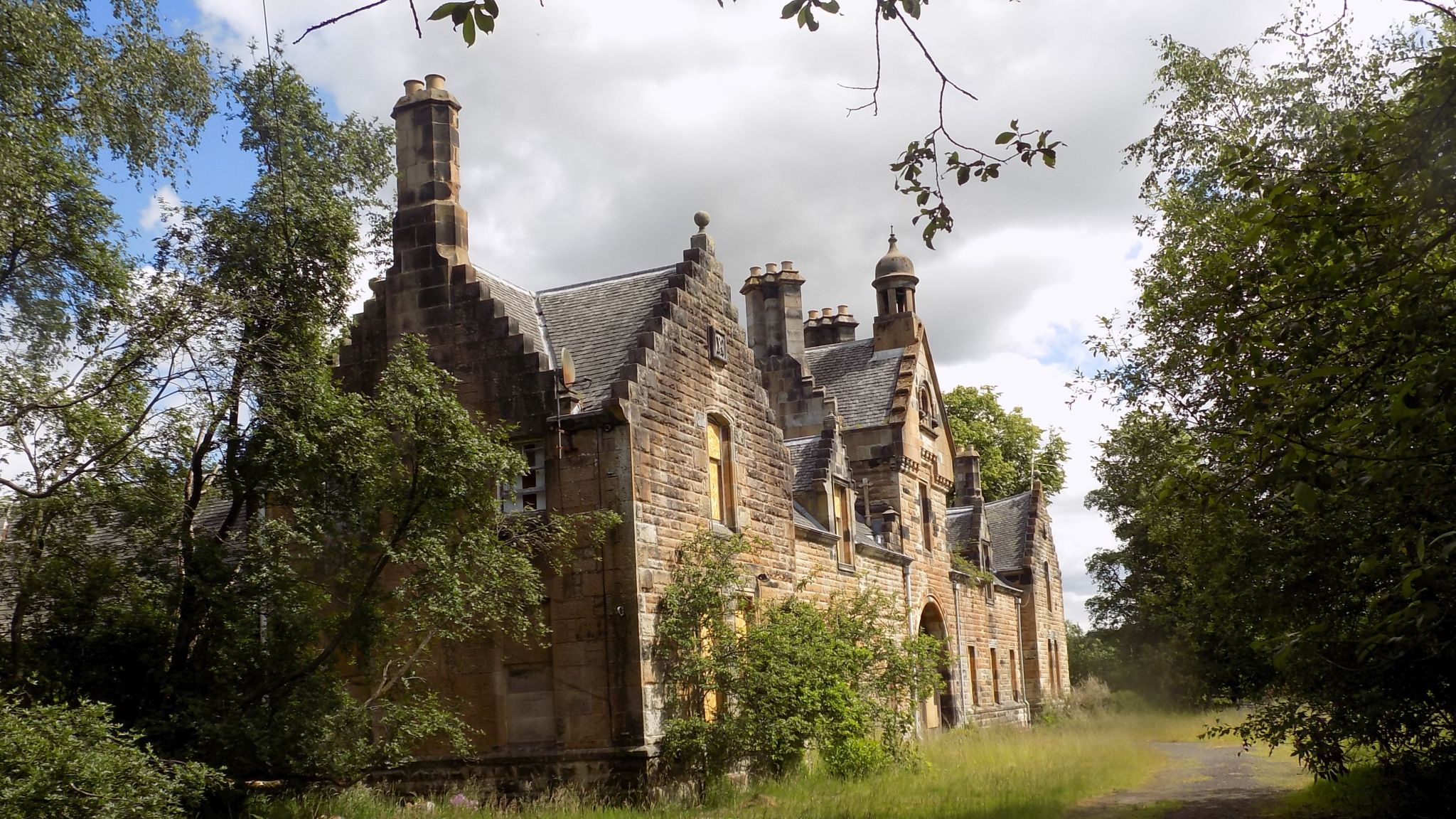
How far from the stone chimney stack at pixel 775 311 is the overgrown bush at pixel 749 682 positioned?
12.7 meters

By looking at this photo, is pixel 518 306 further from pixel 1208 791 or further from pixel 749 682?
pixel 1208 791

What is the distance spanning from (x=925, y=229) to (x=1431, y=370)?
114 inches

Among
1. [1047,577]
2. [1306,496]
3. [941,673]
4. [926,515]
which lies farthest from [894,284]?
[1306,496]

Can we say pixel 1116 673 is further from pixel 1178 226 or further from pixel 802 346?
pixel 1178 226

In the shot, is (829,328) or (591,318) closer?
(591,318)

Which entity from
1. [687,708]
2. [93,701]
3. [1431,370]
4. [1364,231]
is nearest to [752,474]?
[687,708]

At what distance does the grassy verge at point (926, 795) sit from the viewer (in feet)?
48.2

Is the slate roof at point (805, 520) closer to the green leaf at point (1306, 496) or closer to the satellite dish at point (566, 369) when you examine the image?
the satellite dish at point (566, 369)

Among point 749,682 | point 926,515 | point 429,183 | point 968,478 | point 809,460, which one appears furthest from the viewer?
point 968,478

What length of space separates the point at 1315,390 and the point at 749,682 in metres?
10.2

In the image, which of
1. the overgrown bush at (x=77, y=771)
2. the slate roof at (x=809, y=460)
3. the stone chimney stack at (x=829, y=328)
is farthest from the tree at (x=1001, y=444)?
the overgrown bush at (x=77, y=771)

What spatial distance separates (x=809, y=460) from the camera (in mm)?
27094

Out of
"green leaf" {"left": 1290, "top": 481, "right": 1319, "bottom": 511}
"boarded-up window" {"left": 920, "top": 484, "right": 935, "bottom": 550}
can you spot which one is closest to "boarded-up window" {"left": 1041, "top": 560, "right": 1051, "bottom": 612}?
"boarded-up window" {"left": 920, "top": 484, "right": 935, "bottom": 550}

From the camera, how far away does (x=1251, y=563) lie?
44.8 ft
